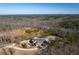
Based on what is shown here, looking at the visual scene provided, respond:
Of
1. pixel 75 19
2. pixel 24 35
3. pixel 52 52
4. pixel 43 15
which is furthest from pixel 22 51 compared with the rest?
pixel 75 19

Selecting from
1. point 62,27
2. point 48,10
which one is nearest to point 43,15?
point 48,10

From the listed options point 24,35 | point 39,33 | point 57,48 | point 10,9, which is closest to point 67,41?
point 57,48

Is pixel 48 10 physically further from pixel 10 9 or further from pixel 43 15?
pixel 10 9

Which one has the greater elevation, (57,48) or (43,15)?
(43,15)

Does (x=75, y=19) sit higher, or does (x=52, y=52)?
(x=75, y=19)

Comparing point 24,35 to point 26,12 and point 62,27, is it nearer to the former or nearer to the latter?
A: point 26,12
